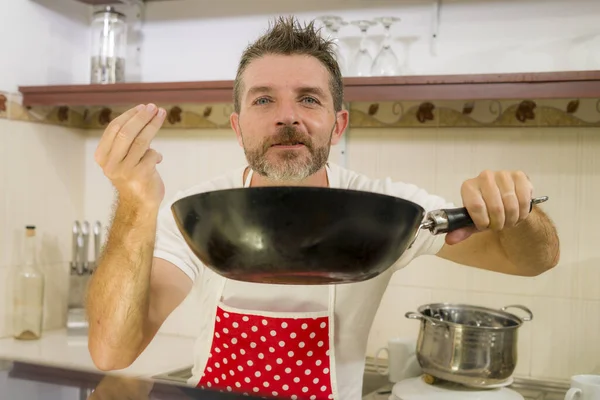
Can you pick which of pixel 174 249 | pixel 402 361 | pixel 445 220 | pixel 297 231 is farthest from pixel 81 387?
pixel 402 361

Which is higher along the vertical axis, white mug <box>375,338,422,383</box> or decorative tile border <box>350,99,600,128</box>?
decorative tile border <box>350,99,600,128</box>

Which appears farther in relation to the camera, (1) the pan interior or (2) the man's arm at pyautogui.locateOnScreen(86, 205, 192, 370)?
(2) the man's arm at pyautogui.locateOnScreen(86, 205, 192, 370)

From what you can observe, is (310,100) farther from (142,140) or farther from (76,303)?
(76,303)

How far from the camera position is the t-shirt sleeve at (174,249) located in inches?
51.5

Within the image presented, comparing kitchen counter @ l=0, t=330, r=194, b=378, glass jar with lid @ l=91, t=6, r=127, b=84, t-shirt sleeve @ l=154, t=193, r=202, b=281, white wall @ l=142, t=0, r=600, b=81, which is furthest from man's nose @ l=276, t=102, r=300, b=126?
glass jar with lid @ l=91, t=6, r=127, b=84

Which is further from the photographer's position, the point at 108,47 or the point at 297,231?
the point at 108,47

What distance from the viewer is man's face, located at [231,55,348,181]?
123 centimetres

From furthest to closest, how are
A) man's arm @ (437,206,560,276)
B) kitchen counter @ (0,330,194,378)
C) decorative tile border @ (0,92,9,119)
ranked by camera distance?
decorative tile border @ (0,92,9,119) < kitchen counter @ (0,330,194,378) < man's arm @ (437,206,560,276)

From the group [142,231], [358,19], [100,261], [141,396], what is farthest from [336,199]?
[358,19]

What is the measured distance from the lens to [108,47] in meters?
2.08

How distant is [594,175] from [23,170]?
1.62 meters

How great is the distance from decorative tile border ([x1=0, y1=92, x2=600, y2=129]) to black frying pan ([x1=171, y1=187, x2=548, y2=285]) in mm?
1168

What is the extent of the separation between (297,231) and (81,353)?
1.46 metres

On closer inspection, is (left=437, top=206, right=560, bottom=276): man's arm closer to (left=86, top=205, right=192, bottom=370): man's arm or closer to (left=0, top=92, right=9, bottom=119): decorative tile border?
(left=86, top=205, right=192, bottom=370): man's arm
